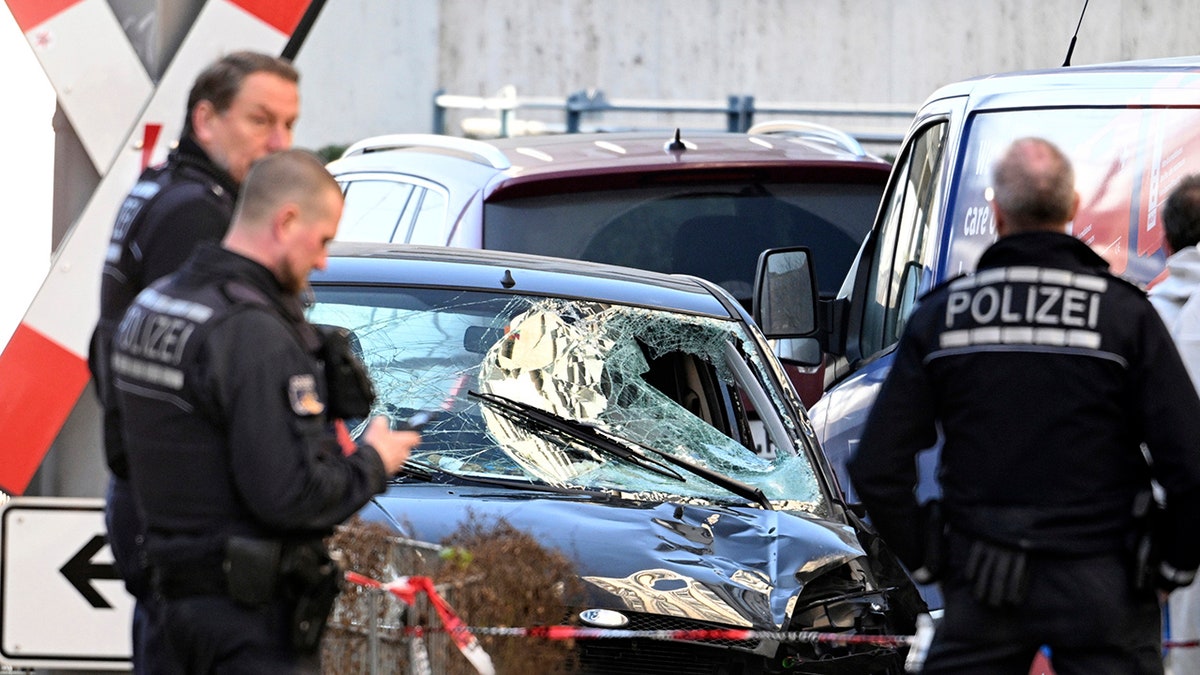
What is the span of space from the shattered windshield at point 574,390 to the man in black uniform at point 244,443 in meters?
1.65

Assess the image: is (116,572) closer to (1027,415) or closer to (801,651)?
(801,651)

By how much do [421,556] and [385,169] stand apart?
15.7ft

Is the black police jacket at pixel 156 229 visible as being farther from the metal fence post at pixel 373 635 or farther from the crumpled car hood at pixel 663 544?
the crumpled car hood at pixel 663 544

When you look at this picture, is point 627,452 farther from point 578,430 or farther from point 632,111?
point 632,111

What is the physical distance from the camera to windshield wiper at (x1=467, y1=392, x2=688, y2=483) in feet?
17.8

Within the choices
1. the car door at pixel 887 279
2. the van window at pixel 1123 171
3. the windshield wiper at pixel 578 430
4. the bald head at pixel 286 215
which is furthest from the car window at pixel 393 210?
the bald head at pixel 286 215

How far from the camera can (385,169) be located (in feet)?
28.7

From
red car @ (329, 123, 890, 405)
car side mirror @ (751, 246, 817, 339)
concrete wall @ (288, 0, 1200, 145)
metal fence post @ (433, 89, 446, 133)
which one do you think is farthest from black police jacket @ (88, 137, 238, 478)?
concrete wall @ (288, 0, 1200, 145)

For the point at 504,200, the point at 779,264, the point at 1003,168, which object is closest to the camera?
the point at 1003,168

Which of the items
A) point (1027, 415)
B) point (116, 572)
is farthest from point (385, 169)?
point (1027, 415)

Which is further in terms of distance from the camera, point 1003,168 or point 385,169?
point 385,169

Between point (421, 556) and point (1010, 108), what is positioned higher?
point (1010, 108)

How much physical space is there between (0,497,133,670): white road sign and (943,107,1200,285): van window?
2.90 metres

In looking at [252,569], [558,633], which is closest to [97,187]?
[252,569]
